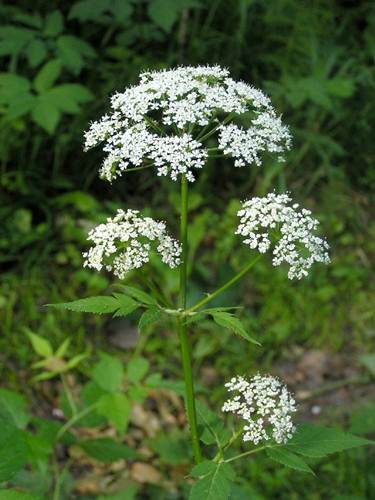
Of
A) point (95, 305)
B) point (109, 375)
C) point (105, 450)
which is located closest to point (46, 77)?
point (109, 375)

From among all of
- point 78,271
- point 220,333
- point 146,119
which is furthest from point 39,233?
point 146,119

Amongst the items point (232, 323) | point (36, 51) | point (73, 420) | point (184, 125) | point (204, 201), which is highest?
point (36, 51)

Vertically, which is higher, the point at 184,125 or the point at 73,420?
the point at 184,125

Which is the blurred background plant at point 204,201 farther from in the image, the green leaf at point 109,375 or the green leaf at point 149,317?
the green leaf at point 149,317

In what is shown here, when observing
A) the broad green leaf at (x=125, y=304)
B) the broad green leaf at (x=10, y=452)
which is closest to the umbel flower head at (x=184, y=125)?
the broad green leaf at (x=125, y=304)

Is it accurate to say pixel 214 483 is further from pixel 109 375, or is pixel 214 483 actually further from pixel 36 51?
pixel 36 51

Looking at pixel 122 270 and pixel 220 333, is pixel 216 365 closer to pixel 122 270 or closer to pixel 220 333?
pixel 220 333
